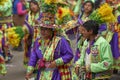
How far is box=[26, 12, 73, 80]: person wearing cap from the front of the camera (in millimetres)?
5102

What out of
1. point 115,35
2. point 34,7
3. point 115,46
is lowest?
point 115,46

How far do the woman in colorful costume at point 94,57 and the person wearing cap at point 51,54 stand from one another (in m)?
0.21

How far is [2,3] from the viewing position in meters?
8.66

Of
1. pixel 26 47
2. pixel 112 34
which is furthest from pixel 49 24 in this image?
pixel 26 47

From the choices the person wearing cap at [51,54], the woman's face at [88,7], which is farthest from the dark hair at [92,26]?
the woman's face at [88,7]

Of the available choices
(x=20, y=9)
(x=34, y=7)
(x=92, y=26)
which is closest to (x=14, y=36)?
(x=34, y=7)

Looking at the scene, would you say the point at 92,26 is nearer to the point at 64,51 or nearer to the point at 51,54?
the point at 64,51

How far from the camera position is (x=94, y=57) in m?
4.97

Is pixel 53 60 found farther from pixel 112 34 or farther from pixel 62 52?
pixel 112 34

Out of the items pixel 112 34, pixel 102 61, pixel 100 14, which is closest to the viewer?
pixel 102 61

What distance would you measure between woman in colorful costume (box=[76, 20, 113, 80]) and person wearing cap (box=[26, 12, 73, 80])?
21 cm

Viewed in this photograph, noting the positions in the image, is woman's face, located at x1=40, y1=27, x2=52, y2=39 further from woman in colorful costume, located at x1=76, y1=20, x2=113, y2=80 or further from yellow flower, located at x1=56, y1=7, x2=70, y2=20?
yellow flower, located at x1=56, y1=7, x2=70, y2=20

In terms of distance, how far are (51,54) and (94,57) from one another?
1.83 feet

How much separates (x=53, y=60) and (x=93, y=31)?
63cm
